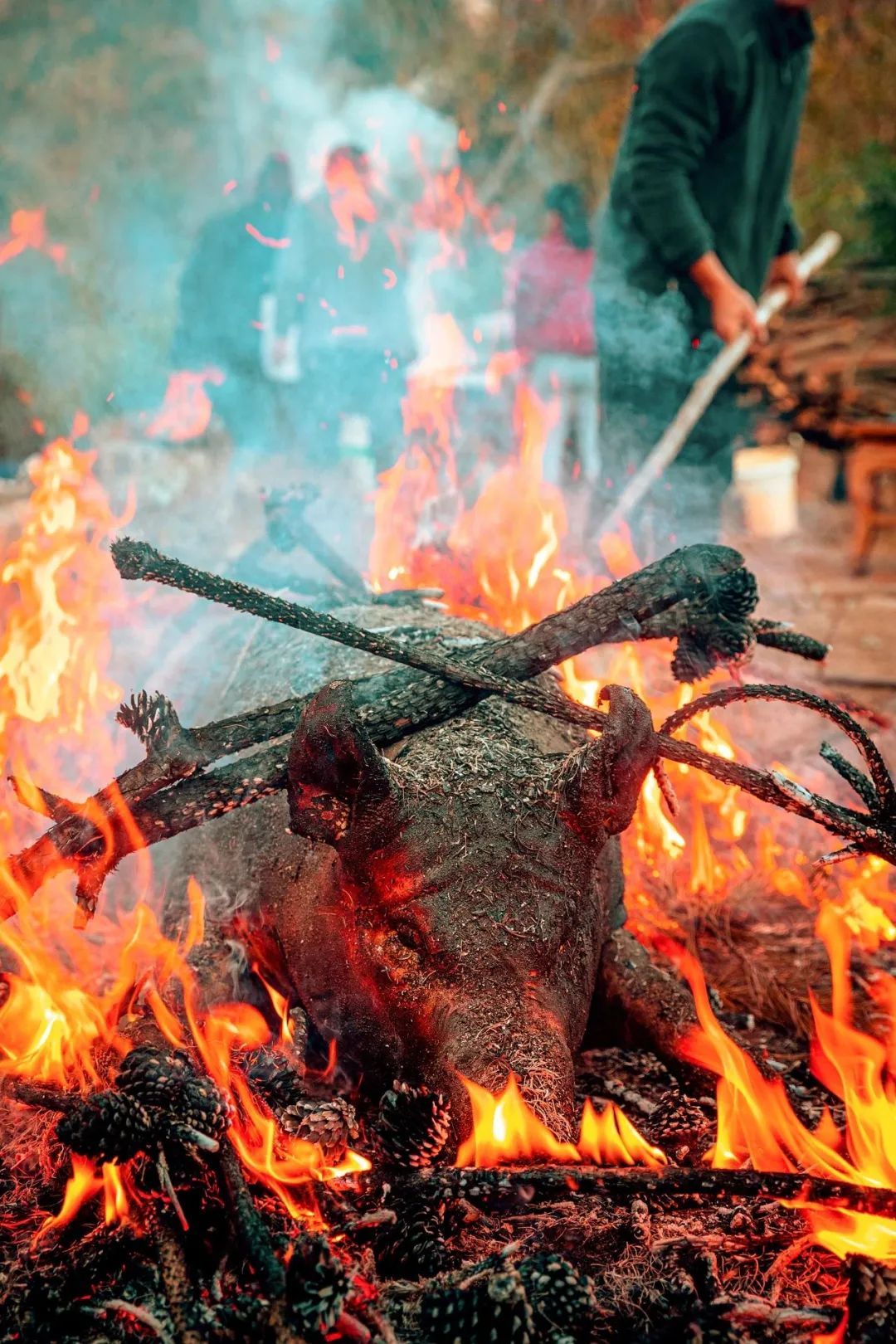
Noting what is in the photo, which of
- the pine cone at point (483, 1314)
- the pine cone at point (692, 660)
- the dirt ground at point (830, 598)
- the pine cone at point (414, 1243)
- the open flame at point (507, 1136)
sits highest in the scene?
the dirt ground at point (830, 598)

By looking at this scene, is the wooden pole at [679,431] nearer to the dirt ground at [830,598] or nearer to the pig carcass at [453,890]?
the dirt ground at [830,598]

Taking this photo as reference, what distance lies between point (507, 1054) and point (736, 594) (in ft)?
4.76

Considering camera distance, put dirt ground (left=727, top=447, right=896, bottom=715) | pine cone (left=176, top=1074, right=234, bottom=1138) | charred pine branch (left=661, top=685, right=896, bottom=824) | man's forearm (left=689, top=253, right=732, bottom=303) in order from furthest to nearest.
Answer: dirt ground (left=727, top=447, right=896, bottom=715) → man's forearm (left=689, top=253, right=732, bottom=303) → charred pine branch (left=661, top=685, right=896, bottom=824) → pine cone (left=176, top=1074, right=234, bottom=1138)

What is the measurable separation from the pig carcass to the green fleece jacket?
4543mm

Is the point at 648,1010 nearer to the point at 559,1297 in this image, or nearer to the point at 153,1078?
the point at 559,1297

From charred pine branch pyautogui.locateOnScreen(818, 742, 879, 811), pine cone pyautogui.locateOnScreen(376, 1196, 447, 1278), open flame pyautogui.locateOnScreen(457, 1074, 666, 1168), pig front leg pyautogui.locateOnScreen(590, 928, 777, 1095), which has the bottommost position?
pine cone pyautogui.locateOnScreen(376, 1196, 447, 1278)

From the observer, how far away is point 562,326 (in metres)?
11.4

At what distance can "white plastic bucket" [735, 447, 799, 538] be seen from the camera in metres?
11.3

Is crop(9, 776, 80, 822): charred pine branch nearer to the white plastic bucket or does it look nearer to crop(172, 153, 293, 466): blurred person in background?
crop(172, 153, 293, 466): blurred person in background

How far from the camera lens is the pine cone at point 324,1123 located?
2674mm

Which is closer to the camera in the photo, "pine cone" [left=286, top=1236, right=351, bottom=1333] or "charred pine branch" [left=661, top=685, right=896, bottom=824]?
"pine cone" [left=286, top=1236, right=351, bottom=1333]

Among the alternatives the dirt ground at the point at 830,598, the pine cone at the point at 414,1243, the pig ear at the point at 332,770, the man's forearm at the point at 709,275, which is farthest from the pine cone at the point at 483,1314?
the man's forearm at the point at 709,275

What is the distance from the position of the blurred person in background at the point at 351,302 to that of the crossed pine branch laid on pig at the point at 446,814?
7.19 m

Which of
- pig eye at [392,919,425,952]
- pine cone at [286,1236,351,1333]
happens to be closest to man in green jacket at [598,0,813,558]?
pig eye at [392,919,425,952]
